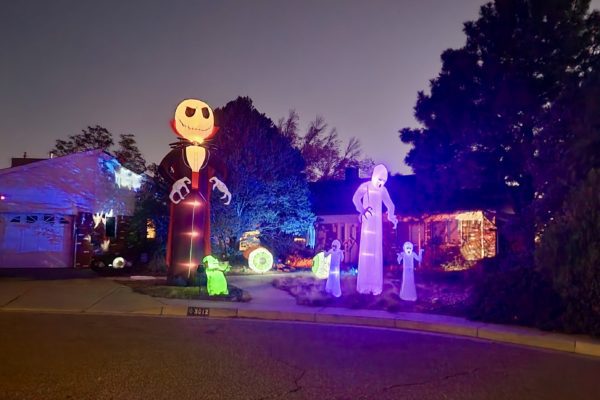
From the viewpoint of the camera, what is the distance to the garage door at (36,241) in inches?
878

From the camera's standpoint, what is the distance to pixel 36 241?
22594 mm

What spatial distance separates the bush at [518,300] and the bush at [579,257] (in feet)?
1.35

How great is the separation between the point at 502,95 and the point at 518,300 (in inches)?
336

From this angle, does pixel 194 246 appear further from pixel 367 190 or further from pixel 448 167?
pixel 448 167

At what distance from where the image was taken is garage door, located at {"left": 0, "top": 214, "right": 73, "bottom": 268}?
22.3 meters

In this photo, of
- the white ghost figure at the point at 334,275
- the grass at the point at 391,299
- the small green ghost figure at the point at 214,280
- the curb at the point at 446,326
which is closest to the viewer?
the curb at the point at 446,326

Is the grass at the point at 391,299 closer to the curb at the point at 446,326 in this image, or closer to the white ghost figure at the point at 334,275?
the white ghost figure at the point at 334,275

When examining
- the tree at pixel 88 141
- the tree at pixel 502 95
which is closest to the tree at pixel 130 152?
the tree at pixel 88 141

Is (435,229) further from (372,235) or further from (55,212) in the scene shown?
(55,212)

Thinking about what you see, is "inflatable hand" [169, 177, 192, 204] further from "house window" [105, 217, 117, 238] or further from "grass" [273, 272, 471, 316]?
"house window" [105, 217, 117, 238]

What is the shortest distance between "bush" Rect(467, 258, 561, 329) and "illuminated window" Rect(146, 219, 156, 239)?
49.3ft

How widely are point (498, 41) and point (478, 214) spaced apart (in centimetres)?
806

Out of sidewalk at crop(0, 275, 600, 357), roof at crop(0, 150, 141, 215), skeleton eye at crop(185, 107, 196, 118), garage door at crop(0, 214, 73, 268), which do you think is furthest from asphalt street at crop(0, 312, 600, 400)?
roof at crop(0, 150, 141, 215)

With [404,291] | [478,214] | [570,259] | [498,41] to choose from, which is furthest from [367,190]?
[478,214]
